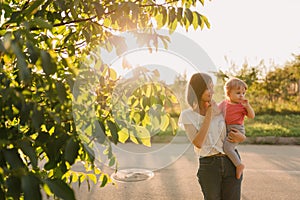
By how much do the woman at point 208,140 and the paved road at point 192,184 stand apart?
4.93 ft

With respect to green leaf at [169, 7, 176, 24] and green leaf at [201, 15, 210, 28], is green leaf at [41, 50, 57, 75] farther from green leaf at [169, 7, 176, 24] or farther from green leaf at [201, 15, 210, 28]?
green leaf at [201, 15, 210, 28]

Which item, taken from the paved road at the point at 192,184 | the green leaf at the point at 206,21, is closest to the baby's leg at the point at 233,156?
the green leaf at the point at 206,21

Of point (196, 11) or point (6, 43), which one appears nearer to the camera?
point (6, 43)

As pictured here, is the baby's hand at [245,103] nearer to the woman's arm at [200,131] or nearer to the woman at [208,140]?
the woman at [208,140]

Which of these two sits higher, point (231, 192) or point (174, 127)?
point (174, 127)

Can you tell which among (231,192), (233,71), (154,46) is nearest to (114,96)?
(154,46)

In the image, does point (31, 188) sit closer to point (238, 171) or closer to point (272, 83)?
point (238, 171)

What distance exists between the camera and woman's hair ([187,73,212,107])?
2.58 metres

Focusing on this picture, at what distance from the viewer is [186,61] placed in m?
2.12

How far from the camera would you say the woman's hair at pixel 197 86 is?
2.58m

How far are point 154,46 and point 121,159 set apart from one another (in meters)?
5.60

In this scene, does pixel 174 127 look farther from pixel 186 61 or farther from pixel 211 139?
pixel 211 139

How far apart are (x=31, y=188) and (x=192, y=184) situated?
4824 mm

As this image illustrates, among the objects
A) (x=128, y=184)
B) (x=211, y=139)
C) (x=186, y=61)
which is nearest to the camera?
(x=186, y=61)
